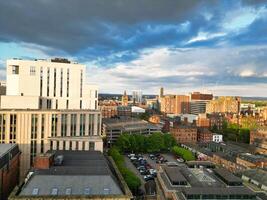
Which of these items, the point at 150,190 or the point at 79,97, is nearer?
the point at 150,190

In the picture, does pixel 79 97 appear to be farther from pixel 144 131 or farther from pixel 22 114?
pixel 144 131

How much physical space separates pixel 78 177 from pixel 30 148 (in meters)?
40.2

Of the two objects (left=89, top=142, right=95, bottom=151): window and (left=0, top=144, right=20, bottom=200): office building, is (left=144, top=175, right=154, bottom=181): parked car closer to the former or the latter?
(left=89, top=142, right=95, bottom=151): window

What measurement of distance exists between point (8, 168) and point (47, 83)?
36652 millimetres

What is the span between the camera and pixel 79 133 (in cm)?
9244

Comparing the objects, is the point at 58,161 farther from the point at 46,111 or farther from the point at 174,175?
the point at 46,111

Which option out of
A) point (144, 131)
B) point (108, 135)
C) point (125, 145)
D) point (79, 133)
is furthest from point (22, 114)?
point (144, 131)

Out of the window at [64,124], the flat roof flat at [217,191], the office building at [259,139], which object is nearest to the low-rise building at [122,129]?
the office building at [259,139]

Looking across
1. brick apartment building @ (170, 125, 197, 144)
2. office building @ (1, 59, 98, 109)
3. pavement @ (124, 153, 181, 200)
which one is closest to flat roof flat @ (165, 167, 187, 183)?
pavement @ (124, 153, 181, 200)

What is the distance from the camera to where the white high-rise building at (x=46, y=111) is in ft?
288

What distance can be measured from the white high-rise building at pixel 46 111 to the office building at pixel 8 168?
7203mm

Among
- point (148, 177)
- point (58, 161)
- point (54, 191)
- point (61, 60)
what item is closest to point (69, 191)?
point (54, 191)

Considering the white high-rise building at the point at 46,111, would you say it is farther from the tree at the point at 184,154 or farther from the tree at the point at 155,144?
the tree at the point at 155,144

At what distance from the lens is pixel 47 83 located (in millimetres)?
102188
